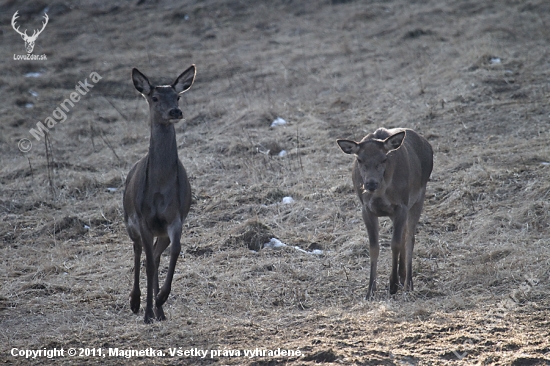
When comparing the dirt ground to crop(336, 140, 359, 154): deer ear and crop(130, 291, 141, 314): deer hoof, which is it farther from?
crop(336, 140, 359, 154): deer ear

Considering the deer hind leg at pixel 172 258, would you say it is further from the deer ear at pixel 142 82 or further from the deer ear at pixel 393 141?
the deer ear at pixel 393 141

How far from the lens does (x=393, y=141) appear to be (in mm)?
8406

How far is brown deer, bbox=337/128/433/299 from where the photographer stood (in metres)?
8.30

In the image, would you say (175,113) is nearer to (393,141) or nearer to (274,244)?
(393,141)

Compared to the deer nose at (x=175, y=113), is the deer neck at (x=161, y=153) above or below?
below

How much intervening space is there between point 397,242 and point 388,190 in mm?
619

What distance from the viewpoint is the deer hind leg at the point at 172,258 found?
24.8ft

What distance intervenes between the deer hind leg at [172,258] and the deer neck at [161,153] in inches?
22.8

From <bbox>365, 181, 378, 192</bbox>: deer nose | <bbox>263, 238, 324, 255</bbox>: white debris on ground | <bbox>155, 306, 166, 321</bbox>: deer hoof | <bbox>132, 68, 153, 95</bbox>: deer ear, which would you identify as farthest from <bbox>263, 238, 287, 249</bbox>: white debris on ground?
<bbox>132, 68, 153, 95</bbox>: deer ear

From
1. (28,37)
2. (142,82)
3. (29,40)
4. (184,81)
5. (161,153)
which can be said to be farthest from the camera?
(28,37)

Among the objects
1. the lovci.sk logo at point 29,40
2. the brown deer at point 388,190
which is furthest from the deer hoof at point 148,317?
the lovci.sk logo at point 29,40

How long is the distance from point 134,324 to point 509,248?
4.64 meters

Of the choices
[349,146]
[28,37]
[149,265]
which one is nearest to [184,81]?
[349,146]

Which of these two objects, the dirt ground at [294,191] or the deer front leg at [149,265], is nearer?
the dirt ground at [294,191]
